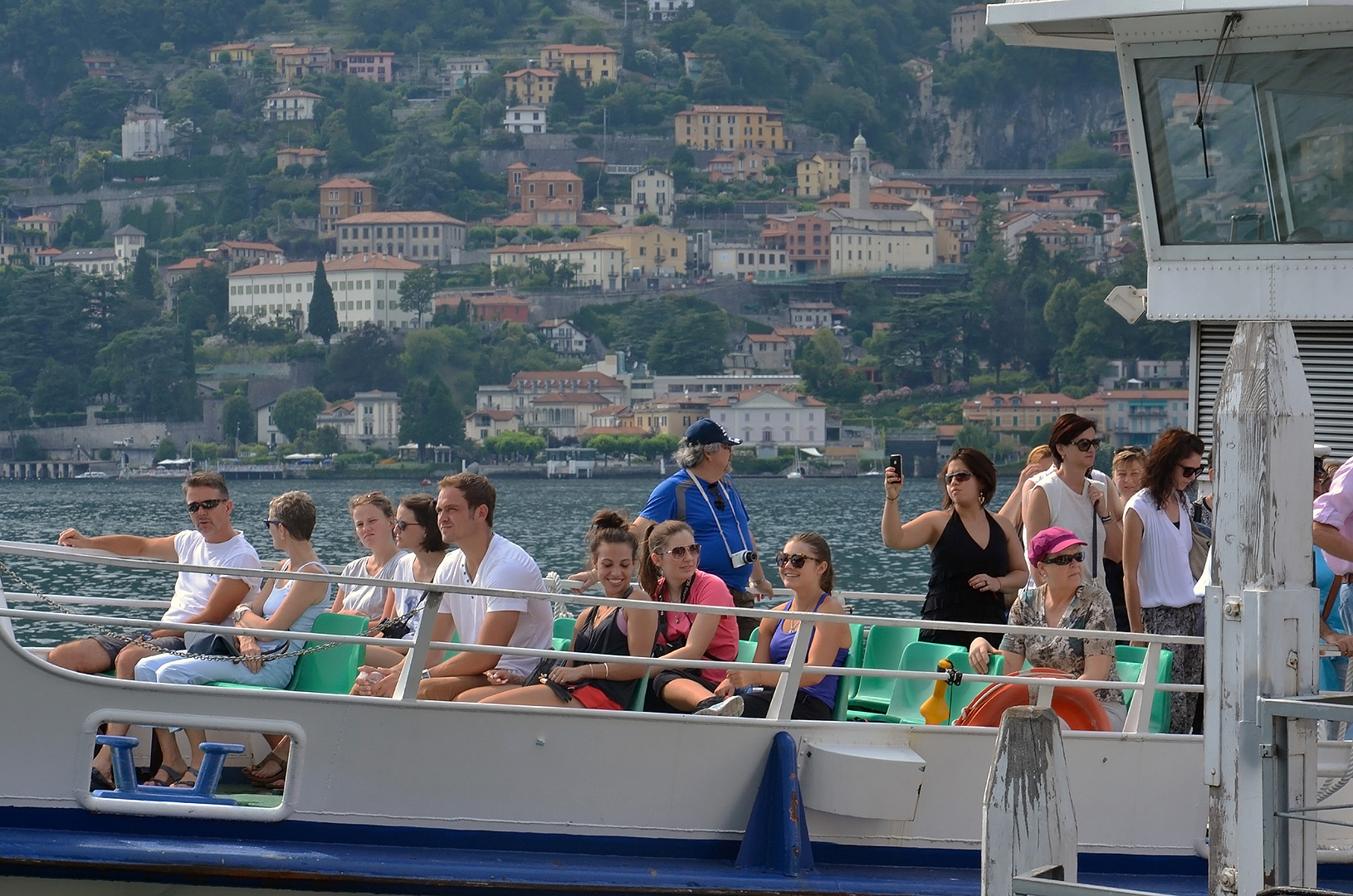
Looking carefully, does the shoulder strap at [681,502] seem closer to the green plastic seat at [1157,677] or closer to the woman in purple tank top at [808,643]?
the woman in purple tank top at [808,643]

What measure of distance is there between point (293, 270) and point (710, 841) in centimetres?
15115

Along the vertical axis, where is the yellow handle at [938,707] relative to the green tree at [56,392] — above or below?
above

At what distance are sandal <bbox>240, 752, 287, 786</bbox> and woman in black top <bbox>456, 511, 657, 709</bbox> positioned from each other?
543 millimetres

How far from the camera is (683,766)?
15.7 feet

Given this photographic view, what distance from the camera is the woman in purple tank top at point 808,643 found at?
4.98 meters

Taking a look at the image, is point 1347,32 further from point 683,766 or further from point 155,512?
point 155,512

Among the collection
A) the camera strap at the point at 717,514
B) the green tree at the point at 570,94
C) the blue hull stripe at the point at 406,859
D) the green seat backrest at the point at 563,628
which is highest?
the green tree at the point at 570,94

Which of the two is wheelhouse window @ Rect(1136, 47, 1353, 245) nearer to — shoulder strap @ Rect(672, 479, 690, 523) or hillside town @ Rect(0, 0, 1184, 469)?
shoulder strap @ Rect(672, 479, 690, 523)

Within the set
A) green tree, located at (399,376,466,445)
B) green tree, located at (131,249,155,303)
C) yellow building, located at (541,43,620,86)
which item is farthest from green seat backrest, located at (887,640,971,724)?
yellow building, located at (541,43,620,86)

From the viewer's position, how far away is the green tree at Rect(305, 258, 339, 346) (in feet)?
483

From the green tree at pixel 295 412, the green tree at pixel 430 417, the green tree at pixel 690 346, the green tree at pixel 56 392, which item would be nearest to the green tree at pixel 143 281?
the green tree at pixel 56 392

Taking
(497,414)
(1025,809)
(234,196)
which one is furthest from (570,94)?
(1025,809)

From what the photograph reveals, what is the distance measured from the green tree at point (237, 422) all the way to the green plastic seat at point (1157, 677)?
128774mm

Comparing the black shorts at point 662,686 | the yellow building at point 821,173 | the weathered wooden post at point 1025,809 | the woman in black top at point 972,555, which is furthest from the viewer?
the yellow building at point 821,173
